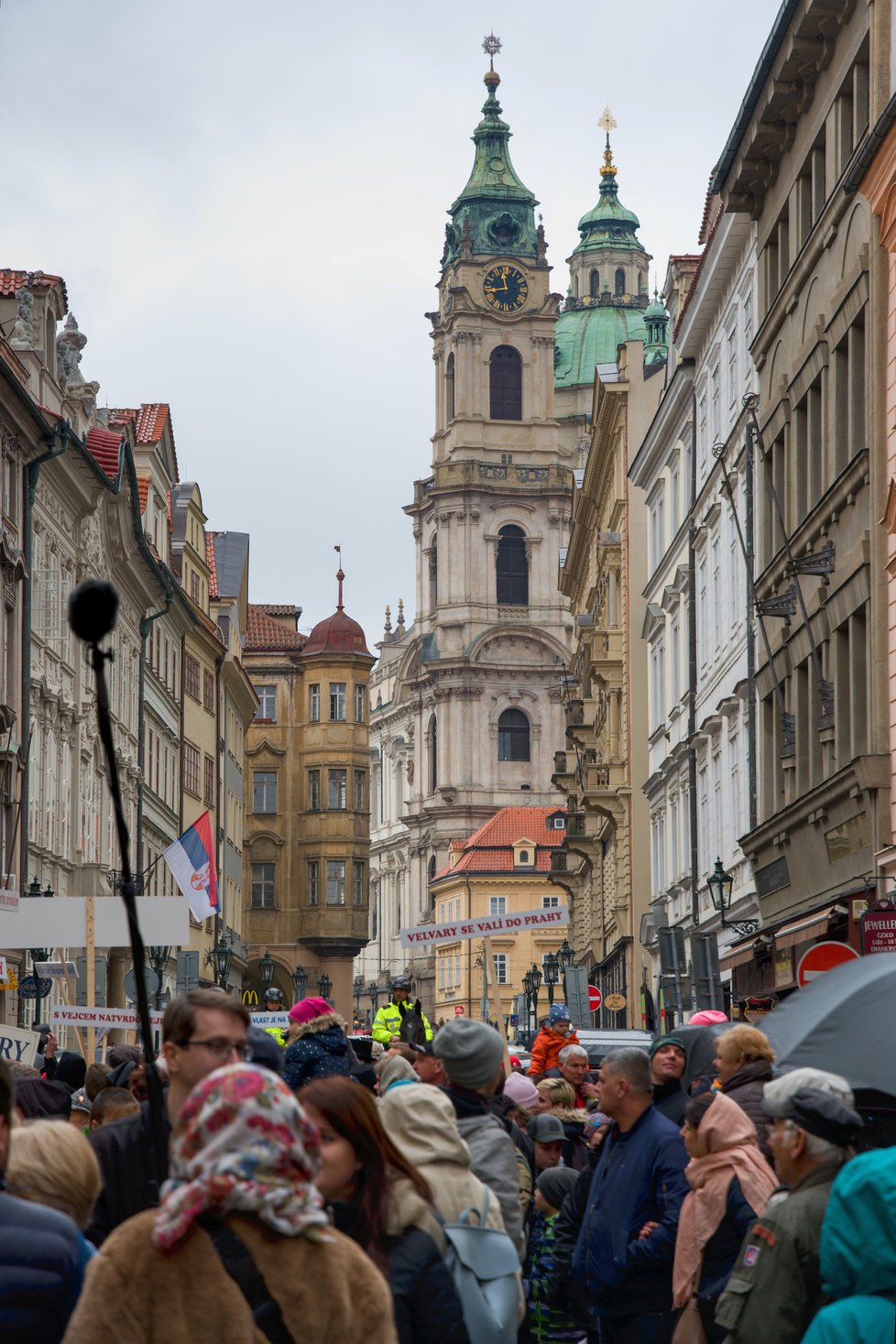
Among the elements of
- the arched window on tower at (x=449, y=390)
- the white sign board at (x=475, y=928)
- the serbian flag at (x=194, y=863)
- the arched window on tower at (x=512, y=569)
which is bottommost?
the white sign board at (x=475, y=928)

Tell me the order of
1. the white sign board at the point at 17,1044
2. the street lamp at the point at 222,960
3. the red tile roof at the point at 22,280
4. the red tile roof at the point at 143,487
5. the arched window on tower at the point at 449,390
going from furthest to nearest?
the arched window on tower at the point at 449,390 → the red tile roof at the point at 143,487 → the street lamp at the point at 222,960 → the red tile roof at the point at 22,280 → the white sign board at the point at 17,1044

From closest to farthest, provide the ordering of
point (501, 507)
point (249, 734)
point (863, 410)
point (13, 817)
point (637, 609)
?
point (863, 410)
point (13, 817)
point (637, 609)
point (249, 734)
point (501, 507)

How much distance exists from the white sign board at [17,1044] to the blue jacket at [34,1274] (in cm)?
1383

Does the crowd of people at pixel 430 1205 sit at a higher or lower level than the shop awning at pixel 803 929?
lower

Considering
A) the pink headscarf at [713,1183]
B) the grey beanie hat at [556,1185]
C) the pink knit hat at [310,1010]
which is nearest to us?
the pink headscarf at [713,1183]

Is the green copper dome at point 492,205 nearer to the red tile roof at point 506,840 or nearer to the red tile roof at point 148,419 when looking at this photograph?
the red tile roof at point 506,840

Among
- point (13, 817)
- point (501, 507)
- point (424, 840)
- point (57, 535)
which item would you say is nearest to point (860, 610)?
point (13, 817)

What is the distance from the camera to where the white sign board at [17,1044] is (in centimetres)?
1845

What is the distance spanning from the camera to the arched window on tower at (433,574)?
405 ft

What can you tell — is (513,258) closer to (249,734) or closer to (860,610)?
→ (249,734)

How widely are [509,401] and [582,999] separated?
8862 cm

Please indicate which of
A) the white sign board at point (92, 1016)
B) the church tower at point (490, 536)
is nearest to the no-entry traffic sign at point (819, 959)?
the white sign board at point (92, 1016)

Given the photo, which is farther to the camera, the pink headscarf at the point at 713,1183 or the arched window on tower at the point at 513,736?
the arched window on tower at the point at 513,736

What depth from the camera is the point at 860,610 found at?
23453 millimetres
